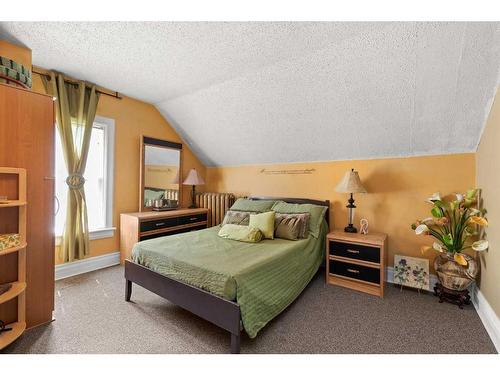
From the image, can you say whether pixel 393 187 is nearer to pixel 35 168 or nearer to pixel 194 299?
pixel 194 299

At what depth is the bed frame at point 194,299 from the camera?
4.83ft

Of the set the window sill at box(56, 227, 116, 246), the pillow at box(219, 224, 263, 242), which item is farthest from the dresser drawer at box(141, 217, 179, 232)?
the pillow at box(219, 224, 263, 242)

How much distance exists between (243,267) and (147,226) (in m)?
1.95

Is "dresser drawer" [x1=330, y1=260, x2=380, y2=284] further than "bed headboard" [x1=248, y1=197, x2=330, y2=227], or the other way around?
"bed headboard" [x1=248, y1=197, x2=330, y2=227]

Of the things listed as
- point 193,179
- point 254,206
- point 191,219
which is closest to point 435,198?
point 254,206

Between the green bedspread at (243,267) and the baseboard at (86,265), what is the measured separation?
120cm

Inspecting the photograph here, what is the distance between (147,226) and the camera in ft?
10.2

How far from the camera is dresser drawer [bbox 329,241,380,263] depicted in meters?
2.40

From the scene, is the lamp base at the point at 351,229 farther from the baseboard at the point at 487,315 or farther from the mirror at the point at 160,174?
the mirror at the point at 160,174

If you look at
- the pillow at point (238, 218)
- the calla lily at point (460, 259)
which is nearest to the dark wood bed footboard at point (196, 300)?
the pillow at point (238, 218)

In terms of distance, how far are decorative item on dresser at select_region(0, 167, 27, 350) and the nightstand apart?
8.96ft

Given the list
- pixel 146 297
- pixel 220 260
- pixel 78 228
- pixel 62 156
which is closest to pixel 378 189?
pixel 220 260

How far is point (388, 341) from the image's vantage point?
1652 mm

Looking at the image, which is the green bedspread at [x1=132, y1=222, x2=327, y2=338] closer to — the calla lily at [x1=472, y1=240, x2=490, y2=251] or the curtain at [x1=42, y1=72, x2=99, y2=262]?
the curtain at [x1=42, y1=72, x2=99, y2=262]
